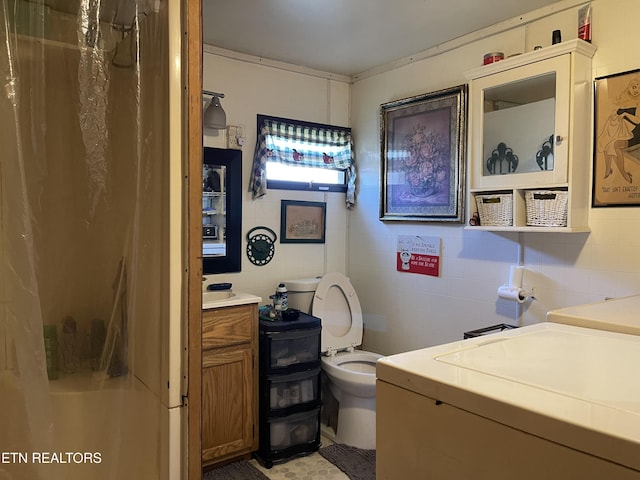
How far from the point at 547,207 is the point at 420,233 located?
930 mm

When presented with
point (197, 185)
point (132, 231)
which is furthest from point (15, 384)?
point (197, 185)

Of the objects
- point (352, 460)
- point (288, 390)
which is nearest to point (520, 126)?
point (288, 390)

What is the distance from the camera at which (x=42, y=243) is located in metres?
1.30

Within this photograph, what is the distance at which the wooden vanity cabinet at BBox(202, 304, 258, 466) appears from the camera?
2295 millimetres

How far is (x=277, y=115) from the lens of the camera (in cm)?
304

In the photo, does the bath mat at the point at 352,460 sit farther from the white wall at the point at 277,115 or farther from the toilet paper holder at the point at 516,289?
the toilet paper holder at the point at 516,289

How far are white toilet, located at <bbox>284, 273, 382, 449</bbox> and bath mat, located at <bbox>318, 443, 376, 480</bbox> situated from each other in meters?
0.05

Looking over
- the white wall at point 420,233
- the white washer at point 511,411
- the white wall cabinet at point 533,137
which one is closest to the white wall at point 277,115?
the white wall at point 420,233

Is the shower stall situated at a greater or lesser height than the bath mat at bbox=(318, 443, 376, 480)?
greater

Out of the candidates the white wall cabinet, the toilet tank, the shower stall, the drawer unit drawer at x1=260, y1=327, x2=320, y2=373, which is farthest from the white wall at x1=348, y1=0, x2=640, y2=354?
the shower stall

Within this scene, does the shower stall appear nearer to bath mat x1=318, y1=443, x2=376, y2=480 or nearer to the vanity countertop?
the vanity countertop

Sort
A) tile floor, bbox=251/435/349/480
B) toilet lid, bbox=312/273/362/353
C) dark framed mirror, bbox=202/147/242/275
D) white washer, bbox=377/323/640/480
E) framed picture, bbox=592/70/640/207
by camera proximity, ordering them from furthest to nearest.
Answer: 1. toilet lid, bbox=312/273/362/353
2. dark framed mirror, bbox=202/147/242/275
3. tile floor, bbox=251/435/349/480
4. framed picture, bbox=592/70/640/207
5. white washer, bbox=377/323/640/480

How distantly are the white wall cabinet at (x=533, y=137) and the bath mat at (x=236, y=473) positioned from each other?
1.66m

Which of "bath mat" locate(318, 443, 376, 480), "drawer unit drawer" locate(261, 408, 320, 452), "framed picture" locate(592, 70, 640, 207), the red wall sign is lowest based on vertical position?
"bath mat" locate(318, 443, 376, 480)
